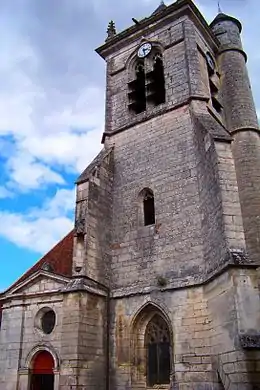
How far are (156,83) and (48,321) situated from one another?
27.1 feet

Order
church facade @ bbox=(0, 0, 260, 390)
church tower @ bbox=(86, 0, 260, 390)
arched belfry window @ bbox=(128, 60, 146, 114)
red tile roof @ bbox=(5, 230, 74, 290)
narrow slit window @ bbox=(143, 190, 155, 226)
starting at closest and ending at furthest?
1. church tower @ bbox=(86, 0, 260, 390)
2. church facade @ bbox=(0, 0, 260, 390)
3. narrow slit window @ bbox=(143, 190, 155, 226)
4. red tile roof @ bbox=(5, 230, 74, 290)
5. arched belfry window @ bbox=(128, 60, 146, 114)

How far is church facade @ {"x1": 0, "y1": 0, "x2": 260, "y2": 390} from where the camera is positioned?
815cm

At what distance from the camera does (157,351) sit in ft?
31.0

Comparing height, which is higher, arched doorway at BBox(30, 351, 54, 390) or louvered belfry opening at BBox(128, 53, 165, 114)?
louvered belfry opening at BBox(128, 53, 165, 114)

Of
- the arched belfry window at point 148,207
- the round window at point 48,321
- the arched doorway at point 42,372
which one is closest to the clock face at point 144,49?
the arched belfry window at point 148,207

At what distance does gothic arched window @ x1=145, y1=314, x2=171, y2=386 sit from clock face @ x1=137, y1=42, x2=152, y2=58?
8.99m

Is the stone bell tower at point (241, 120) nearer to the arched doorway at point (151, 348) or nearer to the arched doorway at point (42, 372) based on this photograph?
the arched doorway at point (151, 348)

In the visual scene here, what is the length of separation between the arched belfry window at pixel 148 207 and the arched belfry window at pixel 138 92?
3.47 meters

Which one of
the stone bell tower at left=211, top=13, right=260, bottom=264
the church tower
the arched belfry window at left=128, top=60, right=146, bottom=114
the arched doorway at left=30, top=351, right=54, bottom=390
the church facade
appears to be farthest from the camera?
the arched belfry window at left=128, top=60, right=146, bottom=114

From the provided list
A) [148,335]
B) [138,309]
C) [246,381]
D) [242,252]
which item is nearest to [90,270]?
[138,309]

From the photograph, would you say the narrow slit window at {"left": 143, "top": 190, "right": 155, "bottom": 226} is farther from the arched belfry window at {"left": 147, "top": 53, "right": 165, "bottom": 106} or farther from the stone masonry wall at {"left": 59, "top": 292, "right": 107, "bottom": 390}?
the arched belfry window at {"left": 147, "top": 53, "right": 165, "bottom": 106}

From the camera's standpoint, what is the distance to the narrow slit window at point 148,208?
1094cm

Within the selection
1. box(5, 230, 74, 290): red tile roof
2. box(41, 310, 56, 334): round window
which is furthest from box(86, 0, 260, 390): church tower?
box(5, 230, 74, 290): red tile roof

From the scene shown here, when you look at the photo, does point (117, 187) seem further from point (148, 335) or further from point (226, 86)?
point (226, 86)
